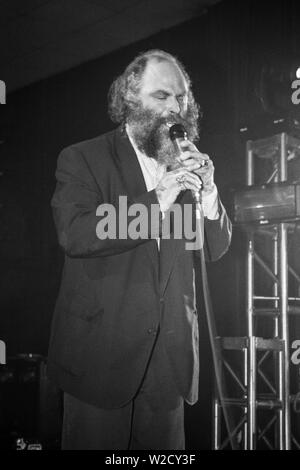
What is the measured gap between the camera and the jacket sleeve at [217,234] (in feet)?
5.53

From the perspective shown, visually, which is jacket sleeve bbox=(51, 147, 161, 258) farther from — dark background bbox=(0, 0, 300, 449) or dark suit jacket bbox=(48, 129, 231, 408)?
dark background bbox=(0, 0, 300, 449)

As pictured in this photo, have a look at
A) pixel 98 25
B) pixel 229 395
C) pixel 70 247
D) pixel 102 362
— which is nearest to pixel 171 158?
pixel 70 247

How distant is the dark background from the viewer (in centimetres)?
391

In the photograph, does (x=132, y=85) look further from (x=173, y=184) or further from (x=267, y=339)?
(x=267, y=339)

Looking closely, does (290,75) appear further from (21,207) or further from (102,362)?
(21,207)

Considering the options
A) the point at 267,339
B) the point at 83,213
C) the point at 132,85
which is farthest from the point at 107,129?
the point at 83,213

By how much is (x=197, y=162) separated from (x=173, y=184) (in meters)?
0.08

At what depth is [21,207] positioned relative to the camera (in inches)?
210

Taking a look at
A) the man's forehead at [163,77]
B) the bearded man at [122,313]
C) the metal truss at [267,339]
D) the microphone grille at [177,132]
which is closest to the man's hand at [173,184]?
the bearded man at [122,313]

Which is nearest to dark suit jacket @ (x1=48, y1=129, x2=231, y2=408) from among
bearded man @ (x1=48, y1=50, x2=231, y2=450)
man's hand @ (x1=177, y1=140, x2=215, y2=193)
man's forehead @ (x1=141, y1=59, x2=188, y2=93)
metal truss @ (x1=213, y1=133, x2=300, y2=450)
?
bearded man @ (x1=48, y1=50, x2=231, y2=450)

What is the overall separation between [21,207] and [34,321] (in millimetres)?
1003

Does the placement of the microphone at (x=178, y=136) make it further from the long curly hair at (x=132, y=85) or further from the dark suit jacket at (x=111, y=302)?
the long curly hair at (x=132, y=85)

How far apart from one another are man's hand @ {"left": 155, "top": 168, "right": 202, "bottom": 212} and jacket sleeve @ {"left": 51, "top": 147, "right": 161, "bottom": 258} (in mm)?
19

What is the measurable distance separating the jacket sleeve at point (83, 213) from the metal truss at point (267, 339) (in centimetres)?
181
